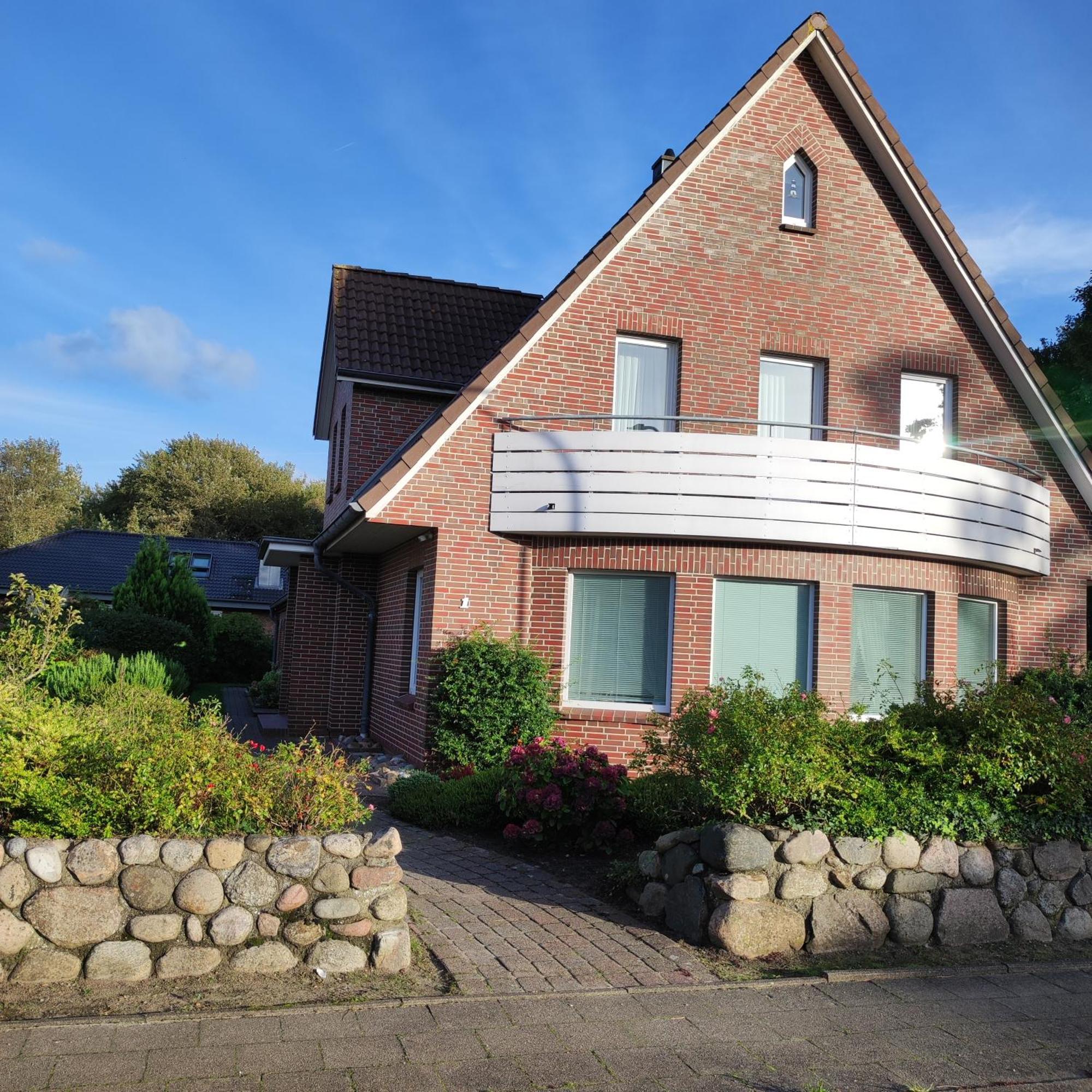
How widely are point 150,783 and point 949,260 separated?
1216 centimetres

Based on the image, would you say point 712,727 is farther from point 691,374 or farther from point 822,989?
point 691,374

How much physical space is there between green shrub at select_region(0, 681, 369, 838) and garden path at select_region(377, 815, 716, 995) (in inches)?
39.4

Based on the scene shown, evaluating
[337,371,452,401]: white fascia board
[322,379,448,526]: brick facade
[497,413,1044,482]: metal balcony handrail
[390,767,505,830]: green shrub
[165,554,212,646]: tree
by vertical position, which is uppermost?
[337,371,452,401]: white fascia board

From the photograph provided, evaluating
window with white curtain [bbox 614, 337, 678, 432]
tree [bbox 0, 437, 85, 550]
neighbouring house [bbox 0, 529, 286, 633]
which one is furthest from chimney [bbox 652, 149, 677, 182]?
tree [bbox 0, 437, 85, 550]

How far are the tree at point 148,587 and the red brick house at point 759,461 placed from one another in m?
13.9

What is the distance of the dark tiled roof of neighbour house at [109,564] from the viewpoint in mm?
36438

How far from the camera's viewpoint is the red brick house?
11922 mm

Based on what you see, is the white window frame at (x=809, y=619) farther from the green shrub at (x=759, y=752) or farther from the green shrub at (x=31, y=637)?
the green shrub at (x=31, y=637)

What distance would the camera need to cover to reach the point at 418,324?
16.6 m

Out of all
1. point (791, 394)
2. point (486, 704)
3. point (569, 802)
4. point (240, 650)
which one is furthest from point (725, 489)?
point (240, 650)

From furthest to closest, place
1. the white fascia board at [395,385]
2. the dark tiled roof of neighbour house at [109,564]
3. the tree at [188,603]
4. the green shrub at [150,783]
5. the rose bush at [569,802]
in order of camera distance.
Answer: the dark tiled roof of neighbour house at [109,564] → the tree at [188,603] → the white fascia board at [395,385] → the rose bush at [569,802] → the green shrub at [150,783]

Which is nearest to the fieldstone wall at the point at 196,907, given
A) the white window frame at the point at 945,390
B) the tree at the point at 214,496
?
the white window frame at the point at 945,390

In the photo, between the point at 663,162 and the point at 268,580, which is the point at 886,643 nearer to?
the point at 663,162

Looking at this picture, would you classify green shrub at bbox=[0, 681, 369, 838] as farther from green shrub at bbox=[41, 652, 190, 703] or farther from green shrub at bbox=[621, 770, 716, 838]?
green shrub at bbox=[41, 652, 190, 703]
